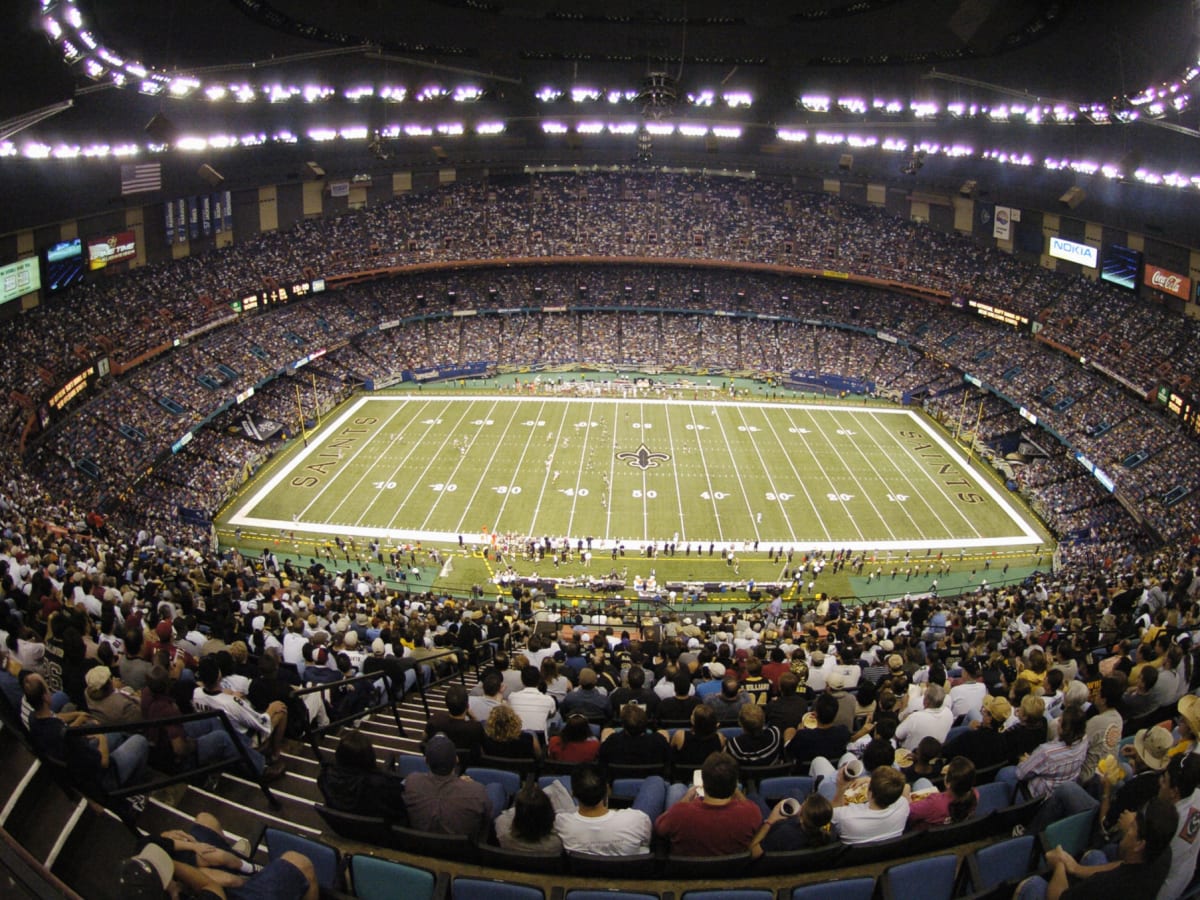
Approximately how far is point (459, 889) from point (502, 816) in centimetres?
75

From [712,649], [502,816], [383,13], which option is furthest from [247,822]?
[383,13]

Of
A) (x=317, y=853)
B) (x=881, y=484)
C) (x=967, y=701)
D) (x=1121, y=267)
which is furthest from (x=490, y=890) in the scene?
(x=1121, y=267)

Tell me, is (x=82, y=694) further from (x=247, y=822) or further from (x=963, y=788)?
(x=963, y=788)

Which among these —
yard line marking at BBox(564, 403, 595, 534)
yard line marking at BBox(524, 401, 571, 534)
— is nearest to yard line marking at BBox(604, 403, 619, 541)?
yard line marking at BBox(564, 403, 595, 534)

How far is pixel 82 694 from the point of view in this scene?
301 inches

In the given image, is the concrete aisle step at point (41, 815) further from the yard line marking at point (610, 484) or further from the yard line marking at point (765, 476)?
the yard line marking at point (765, 476)

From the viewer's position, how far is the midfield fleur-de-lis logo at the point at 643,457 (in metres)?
44.2

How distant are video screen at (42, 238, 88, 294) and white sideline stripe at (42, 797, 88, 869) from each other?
42544 millimetres

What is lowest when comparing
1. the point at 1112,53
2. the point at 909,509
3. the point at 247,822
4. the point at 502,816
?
the point at 909,509

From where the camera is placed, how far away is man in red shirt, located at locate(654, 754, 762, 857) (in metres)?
5.81

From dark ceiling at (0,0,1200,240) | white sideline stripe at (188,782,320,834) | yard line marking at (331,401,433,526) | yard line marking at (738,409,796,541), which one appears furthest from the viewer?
yard line marking at (331,401,433,526)

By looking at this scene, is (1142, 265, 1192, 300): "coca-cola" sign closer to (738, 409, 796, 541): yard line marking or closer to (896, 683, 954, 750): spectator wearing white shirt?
(738, 409, 796, 541): yard line marking

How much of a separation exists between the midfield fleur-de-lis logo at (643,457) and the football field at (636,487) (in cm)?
14

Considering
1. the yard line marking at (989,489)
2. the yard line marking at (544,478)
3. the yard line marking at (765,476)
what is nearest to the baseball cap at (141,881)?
the yard line marking at (544,478)
